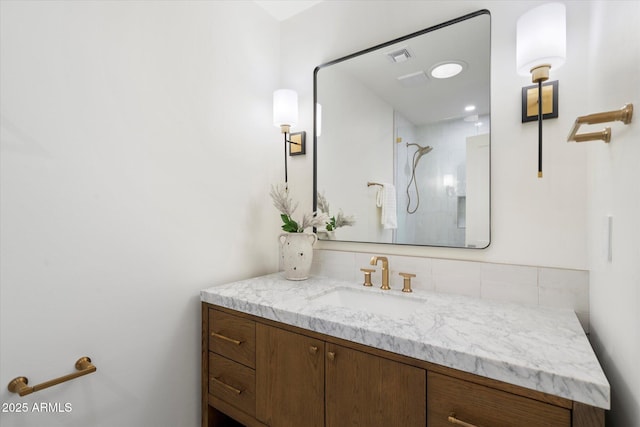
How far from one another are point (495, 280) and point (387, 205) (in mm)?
587

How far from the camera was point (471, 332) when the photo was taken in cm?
91

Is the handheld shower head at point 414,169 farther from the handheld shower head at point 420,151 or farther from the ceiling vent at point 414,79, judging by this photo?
the ceiling vent at point 414,79

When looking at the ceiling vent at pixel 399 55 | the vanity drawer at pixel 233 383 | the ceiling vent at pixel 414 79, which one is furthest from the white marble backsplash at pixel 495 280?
the ceiling vent at pixel 399 55

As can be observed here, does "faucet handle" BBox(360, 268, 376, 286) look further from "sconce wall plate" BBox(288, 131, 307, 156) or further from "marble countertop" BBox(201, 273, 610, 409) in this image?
"sconce wall plate" BBox(288, 131, 307, 156)

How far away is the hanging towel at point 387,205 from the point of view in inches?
60.6

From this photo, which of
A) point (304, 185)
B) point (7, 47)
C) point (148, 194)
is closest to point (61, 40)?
point (7, 47)

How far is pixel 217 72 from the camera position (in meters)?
1.58

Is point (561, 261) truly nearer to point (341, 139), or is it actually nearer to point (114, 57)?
point (341, 139)

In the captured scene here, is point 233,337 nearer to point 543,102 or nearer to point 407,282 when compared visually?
point 407,282

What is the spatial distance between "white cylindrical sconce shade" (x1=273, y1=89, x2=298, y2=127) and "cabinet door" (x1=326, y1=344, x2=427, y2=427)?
126 cm

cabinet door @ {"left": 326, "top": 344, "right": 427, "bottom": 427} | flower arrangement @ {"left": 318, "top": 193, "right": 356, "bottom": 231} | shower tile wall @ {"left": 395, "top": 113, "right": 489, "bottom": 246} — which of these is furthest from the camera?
flower arrangement @ {"left": 318, "top": 193, "right": 356, "bottom": 231}

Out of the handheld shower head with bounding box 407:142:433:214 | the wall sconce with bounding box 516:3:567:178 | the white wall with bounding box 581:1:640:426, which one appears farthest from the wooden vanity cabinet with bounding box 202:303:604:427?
the wall sconce with bounding box 516:3:567:178

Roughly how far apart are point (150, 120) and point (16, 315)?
2.74 feet

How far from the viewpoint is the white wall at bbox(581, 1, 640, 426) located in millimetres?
662
